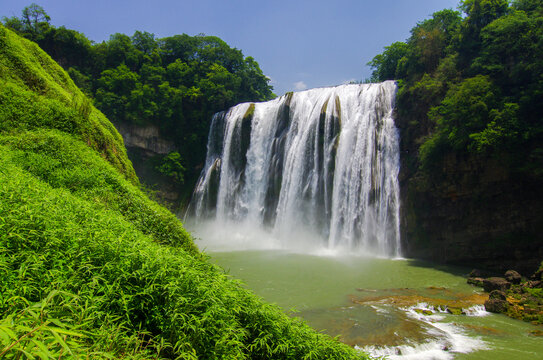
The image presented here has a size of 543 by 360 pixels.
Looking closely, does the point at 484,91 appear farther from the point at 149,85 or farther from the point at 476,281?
the point at 149,85

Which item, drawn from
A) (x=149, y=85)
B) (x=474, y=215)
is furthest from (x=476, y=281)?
(x=149, y=85)

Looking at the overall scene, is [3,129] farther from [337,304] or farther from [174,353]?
[337,304]

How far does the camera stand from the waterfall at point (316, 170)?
1658cm

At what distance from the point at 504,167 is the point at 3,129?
52.4 feet

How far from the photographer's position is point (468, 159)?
13.5m

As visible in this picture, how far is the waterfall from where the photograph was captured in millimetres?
16578

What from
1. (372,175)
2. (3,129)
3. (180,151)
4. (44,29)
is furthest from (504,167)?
(44,29)

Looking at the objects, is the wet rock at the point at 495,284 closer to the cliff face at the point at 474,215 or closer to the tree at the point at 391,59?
the cliff face at the point at 474,215

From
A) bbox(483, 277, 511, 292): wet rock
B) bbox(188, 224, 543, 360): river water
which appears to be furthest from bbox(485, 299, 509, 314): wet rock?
bbox(483, 277, 511, 292): wet rock

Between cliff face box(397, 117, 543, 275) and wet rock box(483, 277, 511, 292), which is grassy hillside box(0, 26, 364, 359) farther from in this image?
cliff face box(397, 117, 543, 275)

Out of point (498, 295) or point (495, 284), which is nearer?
point (498, 295)

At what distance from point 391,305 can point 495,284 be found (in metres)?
3.89

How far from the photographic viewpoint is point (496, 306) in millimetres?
8078

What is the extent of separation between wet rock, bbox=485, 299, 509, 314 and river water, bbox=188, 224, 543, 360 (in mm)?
247
